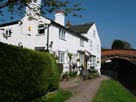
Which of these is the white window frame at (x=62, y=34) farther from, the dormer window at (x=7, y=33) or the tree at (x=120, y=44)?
the tree at (x=120, y=44)

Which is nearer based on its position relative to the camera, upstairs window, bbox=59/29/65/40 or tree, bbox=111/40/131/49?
upstairs window, bbox=59/29/65/40

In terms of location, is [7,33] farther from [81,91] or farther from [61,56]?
[81,91]

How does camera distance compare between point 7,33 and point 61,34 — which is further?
point 7,33

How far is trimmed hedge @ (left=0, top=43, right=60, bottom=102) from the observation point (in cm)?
1116

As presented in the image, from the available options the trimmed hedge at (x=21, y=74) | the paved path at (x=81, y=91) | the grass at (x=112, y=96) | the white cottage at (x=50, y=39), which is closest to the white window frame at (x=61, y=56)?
the white cottage at (x=50, y=39)

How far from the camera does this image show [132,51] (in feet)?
183

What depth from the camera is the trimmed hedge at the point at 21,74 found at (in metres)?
11.2

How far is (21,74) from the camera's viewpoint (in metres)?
12.2

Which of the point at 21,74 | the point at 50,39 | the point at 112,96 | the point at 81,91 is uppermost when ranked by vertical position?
the point at 50,39

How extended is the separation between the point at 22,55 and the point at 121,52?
46210mm

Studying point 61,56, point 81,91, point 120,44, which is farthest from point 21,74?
point 120,44

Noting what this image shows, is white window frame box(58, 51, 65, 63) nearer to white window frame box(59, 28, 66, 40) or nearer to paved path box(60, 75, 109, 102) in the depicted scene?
white window frame box(59, 28, 66, 40)

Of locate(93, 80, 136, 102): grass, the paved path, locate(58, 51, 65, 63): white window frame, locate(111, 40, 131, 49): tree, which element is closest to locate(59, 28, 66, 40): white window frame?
locate(58, 51, 65, 63): white window frame

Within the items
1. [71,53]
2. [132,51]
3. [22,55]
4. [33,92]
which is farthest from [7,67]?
[132,51]
